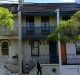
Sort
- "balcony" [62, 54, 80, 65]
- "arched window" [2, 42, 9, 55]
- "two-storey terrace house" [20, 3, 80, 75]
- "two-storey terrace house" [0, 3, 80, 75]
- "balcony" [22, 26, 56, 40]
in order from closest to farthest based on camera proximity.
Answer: "balcony" [62, 54, 80, 65] → "two-storey terrace house" [0, 3, 80, 75] → "two-storey terrace house" [20, 3, 80, 75] → "balcony" [22, 26, 56, 40] → "arched window" [2, 42, 9, 55]

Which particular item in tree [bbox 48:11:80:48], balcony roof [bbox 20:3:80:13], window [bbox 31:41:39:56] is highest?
balcony roof [bbox 20:3:80:13]

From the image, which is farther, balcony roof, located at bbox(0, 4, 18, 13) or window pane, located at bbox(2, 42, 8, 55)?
window pane, located at bbox(2, 42, 8, 55)

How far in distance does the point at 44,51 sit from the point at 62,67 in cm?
439

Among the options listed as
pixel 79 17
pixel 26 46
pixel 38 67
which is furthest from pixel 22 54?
pixel 79 17

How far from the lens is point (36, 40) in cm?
3950

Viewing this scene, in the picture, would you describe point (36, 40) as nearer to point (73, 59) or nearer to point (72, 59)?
point (72, 59)

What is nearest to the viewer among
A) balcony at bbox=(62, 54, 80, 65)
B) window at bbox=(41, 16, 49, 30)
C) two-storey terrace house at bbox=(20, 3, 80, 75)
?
balcony at bbox=(62, 54, 80, 65)

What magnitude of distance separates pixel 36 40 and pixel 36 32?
3.41 ft

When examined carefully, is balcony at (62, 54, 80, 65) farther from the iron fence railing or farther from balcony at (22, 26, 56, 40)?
balcony at (22, 26, 56, 40)

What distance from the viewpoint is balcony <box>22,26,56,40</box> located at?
38.5 metres

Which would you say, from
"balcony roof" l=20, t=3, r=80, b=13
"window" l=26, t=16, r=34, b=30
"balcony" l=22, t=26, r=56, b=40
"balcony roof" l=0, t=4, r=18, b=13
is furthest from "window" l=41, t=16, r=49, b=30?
"balcony roof" l=0, t=4, r=18, b=13

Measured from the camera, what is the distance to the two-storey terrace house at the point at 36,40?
125 ft

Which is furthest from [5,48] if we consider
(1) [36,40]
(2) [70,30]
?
(2) [70,30]

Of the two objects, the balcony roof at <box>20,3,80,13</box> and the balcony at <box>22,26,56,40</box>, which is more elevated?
the balcony roof at <box>20,3,80,13</box>
